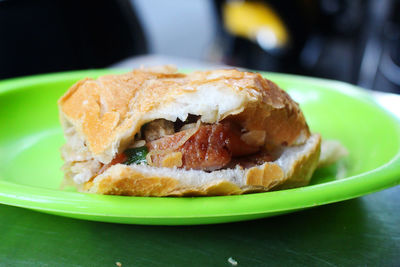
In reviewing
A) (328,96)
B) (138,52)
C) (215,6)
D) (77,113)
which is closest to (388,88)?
(215,6)

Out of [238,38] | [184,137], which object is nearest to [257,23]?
[238,38]

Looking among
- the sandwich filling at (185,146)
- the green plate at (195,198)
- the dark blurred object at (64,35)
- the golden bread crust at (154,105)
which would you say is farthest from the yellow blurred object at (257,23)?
the sandwich filling at (185,146)

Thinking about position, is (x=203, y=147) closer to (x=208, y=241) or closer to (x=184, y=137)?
(x=184, y=137)

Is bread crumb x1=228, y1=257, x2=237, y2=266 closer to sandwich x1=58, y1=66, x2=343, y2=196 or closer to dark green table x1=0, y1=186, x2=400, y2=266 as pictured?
dark green table x1=0, y1=186, x2=400, y2=266

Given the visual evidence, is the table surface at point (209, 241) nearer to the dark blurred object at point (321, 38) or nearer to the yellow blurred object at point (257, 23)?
the dark blurred object at point (321, 38)

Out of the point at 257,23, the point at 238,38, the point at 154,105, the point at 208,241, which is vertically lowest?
the point at 238,38

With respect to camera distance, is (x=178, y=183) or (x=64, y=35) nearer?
(x=178, y=183)

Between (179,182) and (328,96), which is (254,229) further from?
(328,96)
